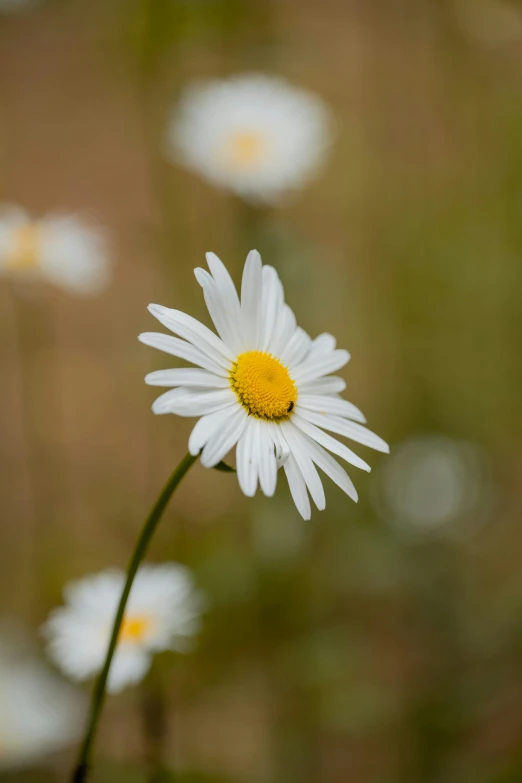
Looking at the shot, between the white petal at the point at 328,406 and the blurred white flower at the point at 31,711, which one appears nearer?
the white petal at the point at 328,406

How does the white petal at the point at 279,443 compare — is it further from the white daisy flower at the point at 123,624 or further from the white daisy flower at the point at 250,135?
the white daisy flower at the point at 250,135

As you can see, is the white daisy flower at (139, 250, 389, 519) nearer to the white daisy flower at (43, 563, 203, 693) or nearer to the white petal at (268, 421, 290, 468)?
the white petal at (268, 421, 290, 468)

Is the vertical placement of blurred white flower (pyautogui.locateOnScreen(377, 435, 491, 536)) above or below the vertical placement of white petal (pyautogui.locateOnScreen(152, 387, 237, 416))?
above

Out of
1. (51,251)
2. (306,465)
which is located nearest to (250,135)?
(51,251)

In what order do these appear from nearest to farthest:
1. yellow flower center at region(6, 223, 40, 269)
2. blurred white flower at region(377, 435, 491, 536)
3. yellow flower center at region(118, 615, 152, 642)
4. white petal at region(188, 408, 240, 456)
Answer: white petal at region(188, 408, 240, 456) → yellow flower center at region(118, 615, 152, 642) → yellow flower center at region(6, 223, 40, 269) → blurred white flower at region(377, 435, 491, 536)

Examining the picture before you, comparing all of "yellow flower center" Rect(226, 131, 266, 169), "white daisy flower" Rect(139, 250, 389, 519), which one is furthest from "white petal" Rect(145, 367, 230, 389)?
"yellow flower center" Rect(226, 131, 266, 169)

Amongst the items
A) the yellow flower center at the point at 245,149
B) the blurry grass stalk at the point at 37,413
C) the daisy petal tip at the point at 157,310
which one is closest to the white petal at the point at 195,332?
the daisy petal tip at the point at 157,310

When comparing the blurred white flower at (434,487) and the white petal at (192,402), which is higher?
the blurred white flower at (434,487)
